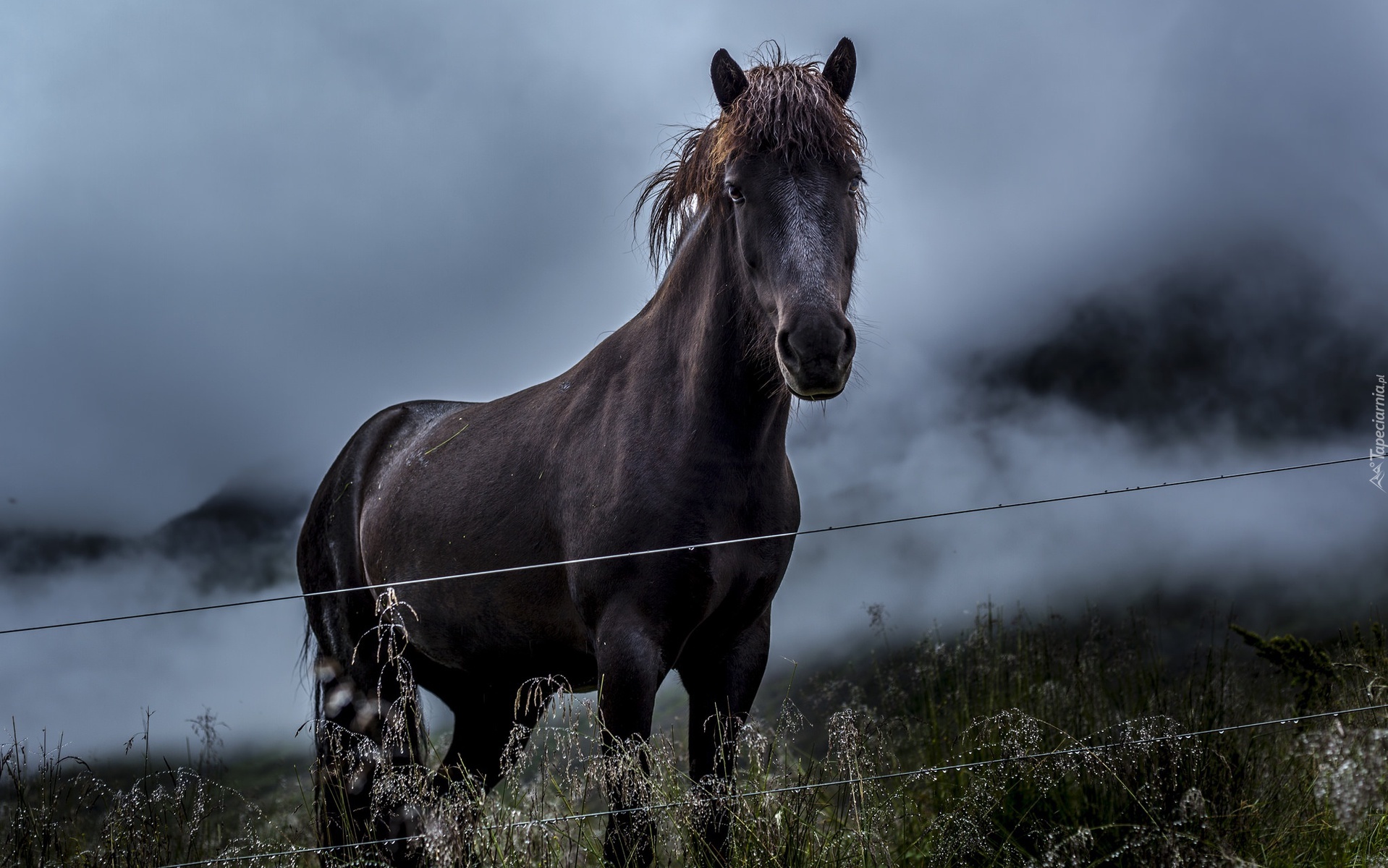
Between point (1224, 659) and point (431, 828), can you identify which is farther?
Answer: point (1224, 659)

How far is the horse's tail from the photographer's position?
14.3ft

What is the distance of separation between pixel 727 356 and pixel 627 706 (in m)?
1.22

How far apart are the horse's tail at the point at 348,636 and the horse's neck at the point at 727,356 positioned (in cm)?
185

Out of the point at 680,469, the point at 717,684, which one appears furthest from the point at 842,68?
the point at 717,684

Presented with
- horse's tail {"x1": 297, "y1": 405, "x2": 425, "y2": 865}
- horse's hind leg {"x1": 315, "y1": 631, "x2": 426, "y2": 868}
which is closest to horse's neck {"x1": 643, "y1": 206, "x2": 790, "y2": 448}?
horse's hind leg {"x1": 315, "y1": 631, "x2": 426, "y2": 868}

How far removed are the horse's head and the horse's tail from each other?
2331 mm

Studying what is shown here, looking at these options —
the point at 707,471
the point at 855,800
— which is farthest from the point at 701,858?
the point at 707,471

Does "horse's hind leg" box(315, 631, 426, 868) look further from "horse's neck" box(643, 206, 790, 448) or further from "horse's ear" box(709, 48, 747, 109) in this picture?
"horse's ear" box(709, 48, 747, 109)

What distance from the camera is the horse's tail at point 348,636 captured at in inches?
171

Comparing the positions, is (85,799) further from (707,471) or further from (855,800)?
(855,800)

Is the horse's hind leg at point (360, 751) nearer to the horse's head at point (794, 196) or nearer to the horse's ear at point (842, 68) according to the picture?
the horse's head at point (794, 196)

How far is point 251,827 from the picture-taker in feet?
10.6

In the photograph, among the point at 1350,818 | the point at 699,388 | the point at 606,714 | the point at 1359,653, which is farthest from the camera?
the point at 1359,653

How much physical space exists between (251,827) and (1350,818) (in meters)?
3.39
